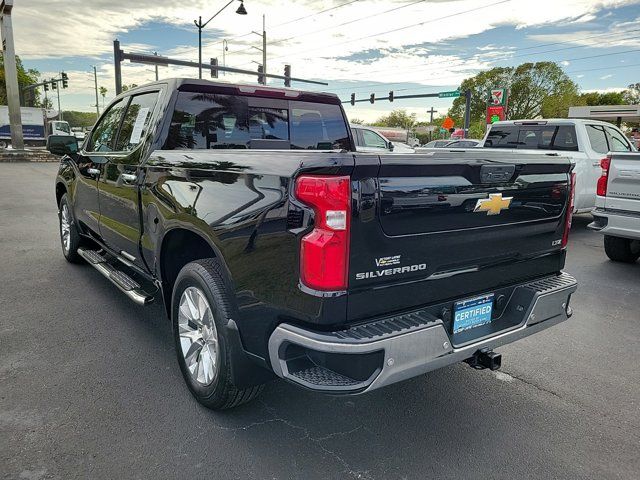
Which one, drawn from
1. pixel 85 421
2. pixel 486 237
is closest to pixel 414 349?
pixel 486 237

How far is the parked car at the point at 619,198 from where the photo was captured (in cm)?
589

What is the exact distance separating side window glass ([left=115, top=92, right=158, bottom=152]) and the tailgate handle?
247cm

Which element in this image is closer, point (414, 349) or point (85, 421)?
point (414, 349)

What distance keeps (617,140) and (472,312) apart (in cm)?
873

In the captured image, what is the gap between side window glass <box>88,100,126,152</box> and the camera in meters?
4.49

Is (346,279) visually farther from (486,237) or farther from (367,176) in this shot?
(486,237)

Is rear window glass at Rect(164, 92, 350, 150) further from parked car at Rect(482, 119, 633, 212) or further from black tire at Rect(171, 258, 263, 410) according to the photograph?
parked car at Rect(482, 119, 633, 212)

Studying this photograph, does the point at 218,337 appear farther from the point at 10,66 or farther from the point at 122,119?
the point at 10,66

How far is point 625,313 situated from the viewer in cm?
488

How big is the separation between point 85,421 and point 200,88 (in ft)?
7.83

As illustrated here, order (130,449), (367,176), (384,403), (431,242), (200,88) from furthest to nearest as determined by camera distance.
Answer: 1. (200,88)
2. (384,403)
3. (130,449)
4. (431,242)
5. (367,176)

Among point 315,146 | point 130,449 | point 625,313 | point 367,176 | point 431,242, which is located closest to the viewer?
point 367,176

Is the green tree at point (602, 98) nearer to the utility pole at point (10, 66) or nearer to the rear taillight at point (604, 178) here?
the utility pole at point (10, 66)

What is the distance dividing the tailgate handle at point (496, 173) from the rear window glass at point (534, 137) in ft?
23.8
